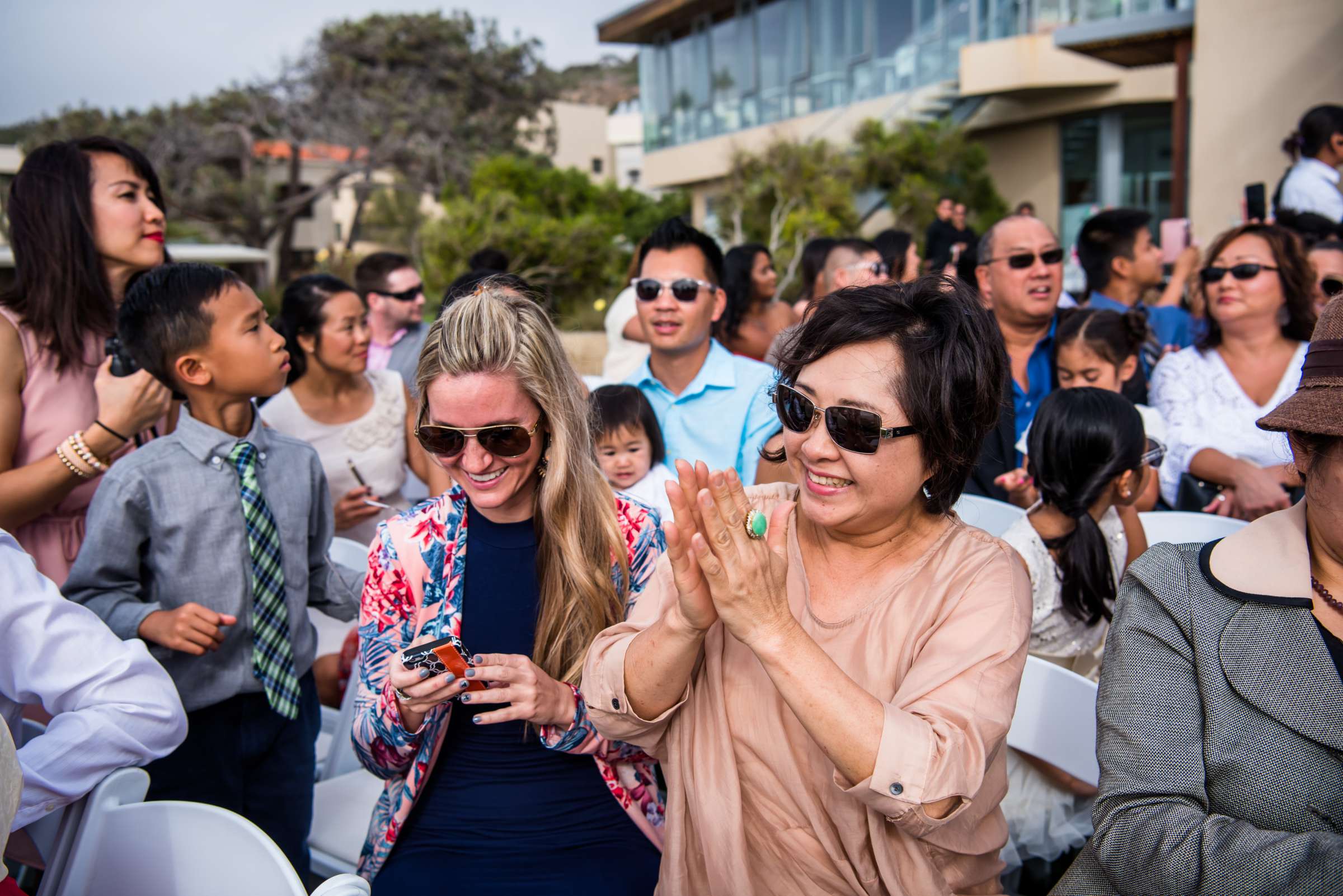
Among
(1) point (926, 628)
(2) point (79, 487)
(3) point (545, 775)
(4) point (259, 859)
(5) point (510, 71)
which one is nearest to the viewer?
(4) point (259, 859)

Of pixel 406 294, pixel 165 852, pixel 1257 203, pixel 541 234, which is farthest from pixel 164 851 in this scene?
pixel 541 234

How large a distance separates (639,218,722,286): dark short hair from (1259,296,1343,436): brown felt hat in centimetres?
250

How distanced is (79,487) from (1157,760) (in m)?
2.86

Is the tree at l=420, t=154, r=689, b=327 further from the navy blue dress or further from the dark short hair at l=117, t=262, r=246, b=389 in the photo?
the navy blue dress

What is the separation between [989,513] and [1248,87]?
9.68 m

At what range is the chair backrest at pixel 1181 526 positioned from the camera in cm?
320

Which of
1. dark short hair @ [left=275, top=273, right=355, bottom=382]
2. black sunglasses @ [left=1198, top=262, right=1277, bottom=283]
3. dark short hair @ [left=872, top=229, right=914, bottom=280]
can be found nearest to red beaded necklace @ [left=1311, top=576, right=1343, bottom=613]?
A: black sunglasses @ [left=1198, top=262, right=1277, bottom=283]

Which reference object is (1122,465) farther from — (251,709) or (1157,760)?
(251,709)

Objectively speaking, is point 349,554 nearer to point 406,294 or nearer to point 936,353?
point 936,353

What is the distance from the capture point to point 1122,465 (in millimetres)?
2617

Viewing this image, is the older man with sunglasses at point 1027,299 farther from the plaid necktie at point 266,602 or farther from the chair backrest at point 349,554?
the plaid necktie at point 266,602

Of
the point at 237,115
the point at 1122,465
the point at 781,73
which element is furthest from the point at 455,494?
the point at 237,115

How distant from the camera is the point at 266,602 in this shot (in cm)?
245

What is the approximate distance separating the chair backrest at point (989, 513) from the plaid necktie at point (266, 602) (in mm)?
2183
